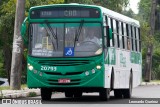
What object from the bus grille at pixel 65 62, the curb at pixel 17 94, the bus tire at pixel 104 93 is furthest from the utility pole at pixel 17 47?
the bus grille at pixel 65 62

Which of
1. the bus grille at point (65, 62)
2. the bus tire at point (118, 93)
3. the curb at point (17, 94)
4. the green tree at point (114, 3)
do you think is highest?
the green tree at point (114, 3)

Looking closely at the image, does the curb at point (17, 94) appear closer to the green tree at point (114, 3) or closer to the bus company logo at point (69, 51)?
the bus company logo at point (69, 51)

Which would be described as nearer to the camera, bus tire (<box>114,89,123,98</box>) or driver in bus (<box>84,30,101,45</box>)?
driver in bus (<box>84,30,101,45</box>)

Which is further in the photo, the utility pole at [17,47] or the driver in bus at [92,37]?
the utility pole at [17,47]

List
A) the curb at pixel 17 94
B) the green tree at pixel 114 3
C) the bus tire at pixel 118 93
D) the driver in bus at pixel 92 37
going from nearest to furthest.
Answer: the driver in bus at pixel 92 37 < the curb at pixel 17 94 < the bus tire at pixel 118 93 < the green tree at pixel 114 3

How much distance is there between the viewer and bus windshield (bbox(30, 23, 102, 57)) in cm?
2062

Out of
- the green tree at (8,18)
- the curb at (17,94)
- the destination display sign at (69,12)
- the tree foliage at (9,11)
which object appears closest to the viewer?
the destination display sign at (69,12)

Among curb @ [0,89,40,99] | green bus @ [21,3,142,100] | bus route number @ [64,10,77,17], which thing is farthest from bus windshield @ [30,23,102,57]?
curb @ [0,89,40,99]

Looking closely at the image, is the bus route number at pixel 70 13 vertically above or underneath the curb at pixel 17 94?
above

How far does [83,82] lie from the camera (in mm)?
20609

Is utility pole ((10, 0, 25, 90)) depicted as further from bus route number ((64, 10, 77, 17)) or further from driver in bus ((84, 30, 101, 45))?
driver in bus ((84, 30, 101, 45))

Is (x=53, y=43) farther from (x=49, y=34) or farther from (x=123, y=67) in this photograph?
(x=123, y=67)

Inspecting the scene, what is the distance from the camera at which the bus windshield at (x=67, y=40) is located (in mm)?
20625

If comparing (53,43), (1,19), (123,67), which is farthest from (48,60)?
(1,19)
